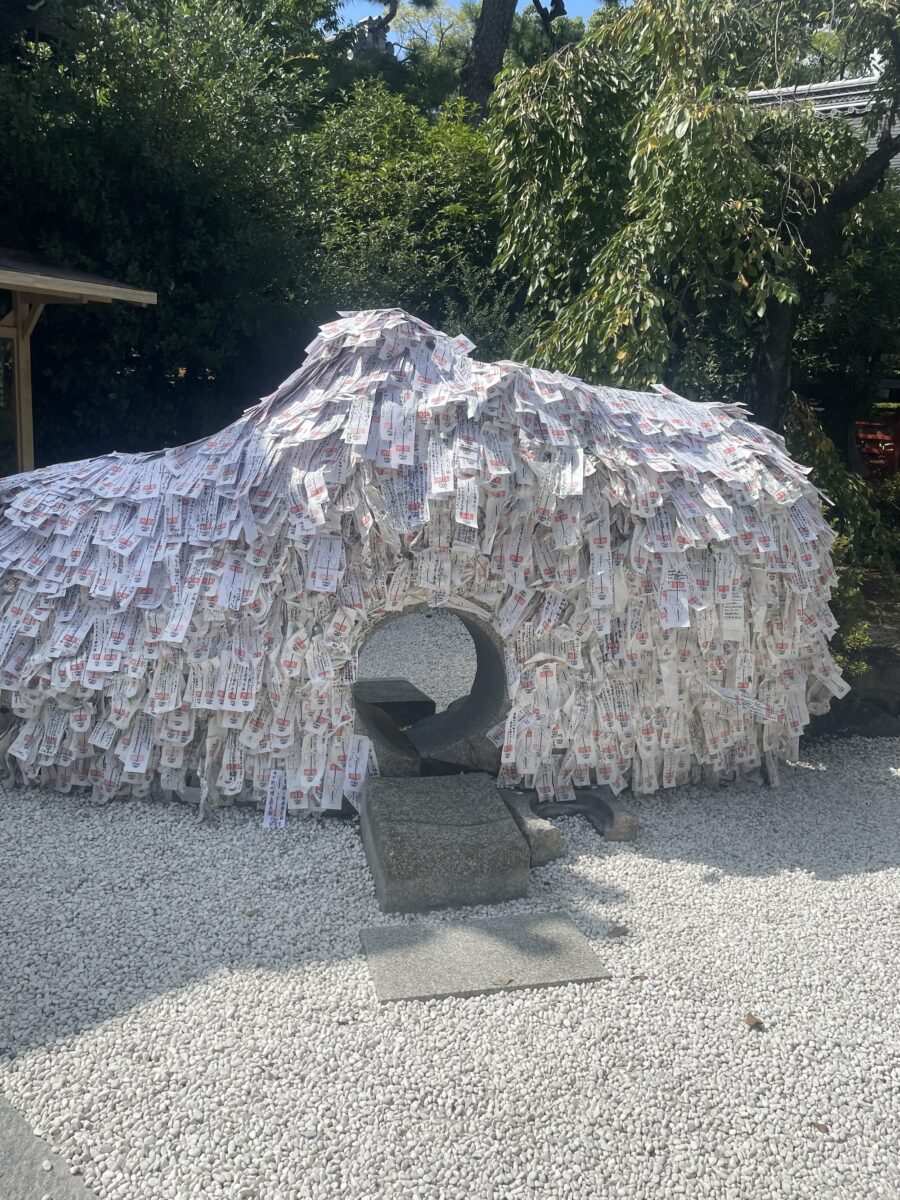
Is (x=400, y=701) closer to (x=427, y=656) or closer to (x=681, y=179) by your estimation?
(x=427, y=656)

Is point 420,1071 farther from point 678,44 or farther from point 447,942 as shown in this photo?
point 678,44

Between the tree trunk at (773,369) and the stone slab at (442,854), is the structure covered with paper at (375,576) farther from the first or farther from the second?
the tree trunk at (773,369)

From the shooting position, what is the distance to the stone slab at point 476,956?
3430 mm

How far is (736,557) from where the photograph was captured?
15.3 feet

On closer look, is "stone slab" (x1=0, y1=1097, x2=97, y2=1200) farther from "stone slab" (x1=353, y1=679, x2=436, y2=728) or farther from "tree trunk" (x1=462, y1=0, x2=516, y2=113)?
"tree trunk" (x1=462, y1=0, x2=516, y2=113)

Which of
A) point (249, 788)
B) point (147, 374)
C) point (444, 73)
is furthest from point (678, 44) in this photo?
point (444, 73)

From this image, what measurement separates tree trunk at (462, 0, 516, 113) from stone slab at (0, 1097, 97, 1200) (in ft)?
50.0

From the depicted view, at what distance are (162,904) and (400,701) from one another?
2199 mm

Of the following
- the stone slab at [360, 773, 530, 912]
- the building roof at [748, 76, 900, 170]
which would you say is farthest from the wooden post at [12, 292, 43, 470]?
the building roof at [748, 76, 900, 170]

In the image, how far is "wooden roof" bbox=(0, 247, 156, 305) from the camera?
680 cm

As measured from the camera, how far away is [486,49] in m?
15.5

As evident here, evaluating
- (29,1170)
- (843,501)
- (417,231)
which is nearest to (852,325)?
(843,501)

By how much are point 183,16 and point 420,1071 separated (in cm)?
1291

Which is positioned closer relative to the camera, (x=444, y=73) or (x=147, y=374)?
(x=147, y=374)
